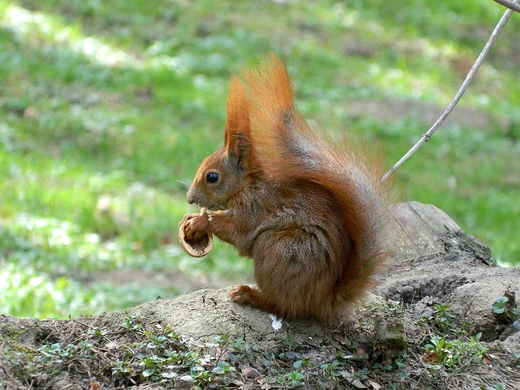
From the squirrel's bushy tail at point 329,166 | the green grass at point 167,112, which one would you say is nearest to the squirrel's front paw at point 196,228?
the squirrel's bushy tail at point 329,166

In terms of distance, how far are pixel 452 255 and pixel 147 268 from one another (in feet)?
8.39

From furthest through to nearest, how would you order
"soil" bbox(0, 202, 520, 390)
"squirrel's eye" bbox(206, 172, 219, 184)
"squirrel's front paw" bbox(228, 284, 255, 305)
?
"squirrel's eye" bbox(206, 172, 219, 184), "squirrel's front paw" bbox(228, 284, 255, 305), "soil" bbox(0, 202, 520, 390)

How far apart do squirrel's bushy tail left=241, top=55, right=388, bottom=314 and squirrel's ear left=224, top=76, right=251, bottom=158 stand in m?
0.14

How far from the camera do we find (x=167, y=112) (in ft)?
26.6

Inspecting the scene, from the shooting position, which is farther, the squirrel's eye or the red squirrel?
the squirrel's eye

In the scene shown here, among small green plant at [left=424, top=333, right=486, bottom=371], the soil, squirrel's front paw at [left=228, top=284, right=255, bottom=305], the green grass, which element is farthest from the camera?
the green grass

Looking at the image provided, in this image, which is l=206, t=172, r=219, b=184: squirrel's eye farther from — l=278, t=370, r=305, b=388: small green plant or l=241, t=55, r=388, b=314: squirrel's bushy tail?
l=278, t=370, r=305, b=388: small green plant

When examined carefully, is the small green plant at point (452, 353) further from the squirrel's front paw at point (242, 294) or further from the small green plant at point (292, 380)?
the squirrel's front paw at point (242, 294)

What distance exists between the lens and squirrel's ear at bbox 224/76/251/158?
2.96 meters

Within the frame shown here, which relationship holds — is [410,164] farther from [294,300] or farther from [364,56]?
[294,300]

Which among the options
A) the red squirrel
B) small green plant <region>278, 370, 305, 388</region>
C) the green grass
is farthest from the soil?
the green grass

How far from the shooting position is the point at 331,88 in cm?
941

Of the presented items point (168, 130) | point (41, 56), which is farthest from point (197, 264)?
point (41, 56)

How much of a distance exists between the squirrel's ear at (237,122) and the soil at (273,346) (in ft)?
1.83
